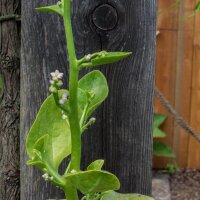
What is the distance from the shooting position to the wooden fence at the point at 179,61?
10.7ft

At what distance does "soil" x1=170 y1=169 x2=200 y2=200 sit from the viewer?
3268 mm

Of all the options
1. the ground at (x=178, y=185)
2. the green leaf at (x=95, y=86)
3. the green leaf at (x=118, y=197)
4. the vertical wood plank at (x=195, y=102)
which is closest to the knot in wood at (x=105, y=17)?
the green leaf at (x=95, y=86)

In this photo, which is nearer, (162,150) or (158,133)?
(158,133)

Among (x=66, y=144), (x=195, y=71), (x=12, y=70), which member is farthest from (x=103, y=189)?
(x=195, y=71)

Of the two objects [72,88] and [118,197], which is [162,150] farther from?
[72,88]

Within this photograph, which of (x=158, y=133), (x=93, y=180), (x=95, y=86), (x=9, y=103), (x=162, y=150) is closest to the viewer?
(x=93, y=180)

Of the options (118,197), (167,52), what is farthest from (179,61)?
(118,197)

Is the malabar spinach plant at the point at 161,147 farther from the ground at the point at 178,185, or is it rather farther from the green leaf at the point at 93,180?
the green leaf at the point at 93,180

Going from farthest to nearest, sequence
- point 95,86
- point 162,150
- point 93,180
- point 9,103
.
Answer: point 162,150, point 9,103, point 95,86, point 93,180

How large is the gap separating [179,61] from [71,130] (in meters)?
2.73

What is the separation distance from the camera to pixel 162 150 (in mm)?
3336

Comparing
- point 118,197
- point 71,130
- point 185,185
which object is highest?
point 71,130

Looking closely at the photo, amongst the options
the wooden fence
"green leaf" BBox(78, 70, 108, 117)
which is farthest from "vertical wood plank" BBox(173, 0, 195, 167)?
"green leaf" BBox(78, 70, 108, 117)

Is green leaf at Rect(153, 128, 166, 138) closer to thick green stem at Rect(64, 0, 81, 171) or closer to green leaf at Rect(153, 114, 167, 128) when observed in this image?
green leaf at Rect(153, 114, 167, 128)
